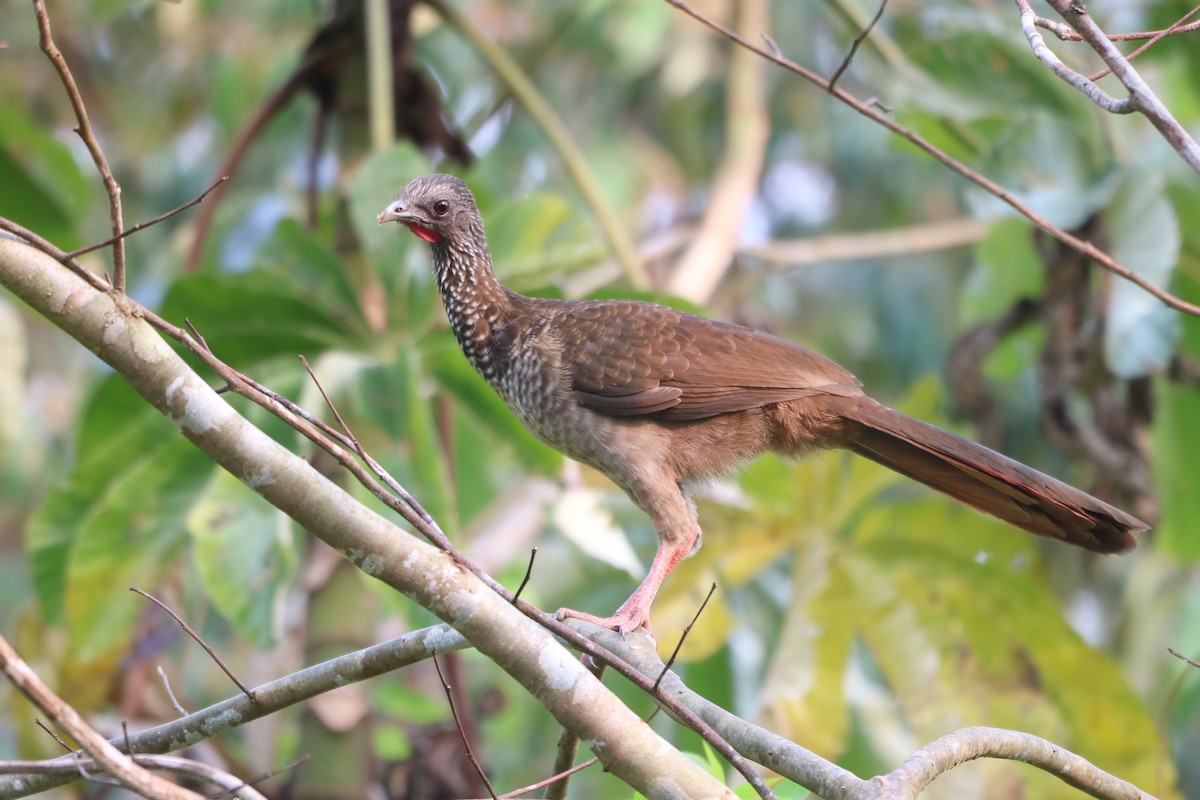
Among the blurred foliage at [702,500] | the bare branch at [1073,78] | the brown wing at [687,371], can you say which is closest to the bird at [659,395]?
the brown wing at [687,371]

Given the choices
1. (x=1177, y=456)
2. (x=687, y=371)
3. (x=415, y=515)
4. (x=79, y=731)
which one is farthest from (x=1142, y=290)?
(x=79, y=731)

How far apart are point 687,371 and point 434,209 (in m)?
0.85

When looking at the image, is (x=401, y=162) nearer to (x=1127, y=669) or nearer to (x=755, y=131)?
(x=755, y=131)

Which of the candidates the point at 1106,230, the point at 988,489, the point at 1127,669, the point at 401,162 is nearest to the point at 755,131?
the point at 1106,230

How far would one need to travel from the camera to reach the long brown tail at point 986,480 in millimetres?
2924

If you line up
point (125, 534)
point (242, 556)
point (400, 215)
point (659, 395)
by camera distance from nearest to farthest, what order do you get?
1. point (659, 395)
2. point (400, 215)
3. point (242, 556)
4. point (125, 534)

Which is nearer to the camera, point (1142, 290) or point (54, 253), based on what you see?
point (54, 253)

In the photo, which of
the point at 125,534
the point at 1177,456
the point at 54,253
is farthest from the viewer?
the point at 1177,456

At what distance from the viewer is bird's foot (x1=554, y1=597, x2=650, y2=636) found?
3002mm

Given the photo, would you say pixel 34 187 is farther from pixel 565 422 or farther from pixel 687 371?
pixel 687 371

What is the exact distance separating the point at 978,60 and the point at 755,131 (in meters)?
1.13

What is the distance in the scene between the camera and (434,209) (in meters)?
3.55

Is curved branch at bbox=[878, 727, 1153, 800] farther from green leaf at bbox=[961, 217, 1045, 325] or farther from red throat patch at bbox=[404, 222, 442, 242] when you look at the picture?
green leaf at bbox=[961, 217, 1045, 325]

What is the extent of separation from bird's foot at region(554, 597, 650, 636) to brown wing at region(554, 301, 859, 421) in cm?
53
